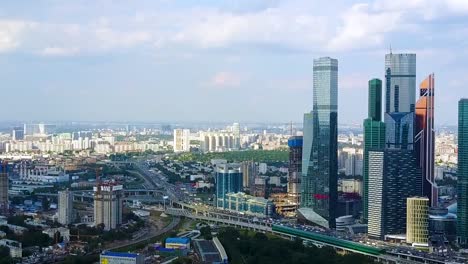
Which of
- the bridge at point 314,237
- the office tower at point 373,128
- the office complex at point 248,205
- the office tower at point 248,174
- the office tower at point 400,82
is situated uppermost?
the office tower at point 400,82

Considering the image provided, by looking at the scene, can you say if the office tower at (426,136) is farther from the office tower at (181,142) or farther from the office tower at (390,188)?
the office tower at (181,142)

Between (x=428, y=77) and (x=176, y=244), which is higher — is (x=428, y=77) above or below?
above

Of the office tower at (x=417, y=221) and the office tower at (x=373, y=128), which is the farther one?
the office tower at (x=373, y=128)

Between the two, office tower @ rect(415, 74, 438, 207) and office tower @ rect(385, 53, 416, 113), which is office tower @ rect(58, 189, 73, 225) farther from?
office tower @ rect(415, 74, 438, 207)

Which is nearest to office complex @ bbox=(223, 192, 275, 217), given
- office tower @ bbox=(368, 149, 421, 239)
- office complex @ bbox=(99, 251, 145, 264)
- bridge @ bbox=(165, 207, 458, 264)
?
bridge @ bbox=(165, 207, 458, 264)

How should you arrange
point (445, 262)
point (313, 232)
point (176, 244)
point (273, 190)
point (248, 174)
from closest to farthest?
point (445, 262)
point (176, 244)
point (313, 232)
point (273, 190)
point (248, 174)

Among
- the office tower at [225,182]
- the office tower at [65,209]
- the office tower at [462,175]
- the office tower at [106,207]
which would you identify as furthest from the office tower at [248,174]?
the office tower at [462,175]

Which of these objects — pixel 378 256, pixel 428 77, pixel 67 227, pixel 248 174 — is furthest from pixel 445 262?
pixel 248 174

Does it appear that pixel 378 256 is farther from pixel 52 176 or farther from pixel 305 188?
pixel 52 176
